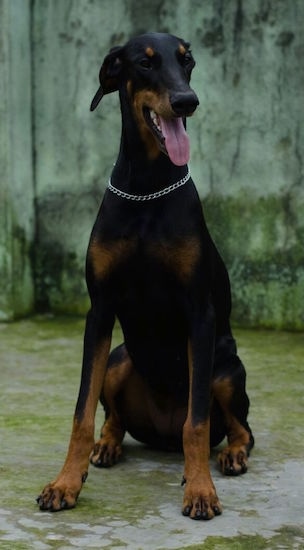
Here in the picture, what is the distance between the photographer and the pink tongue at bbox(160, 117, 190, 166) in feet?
13.3

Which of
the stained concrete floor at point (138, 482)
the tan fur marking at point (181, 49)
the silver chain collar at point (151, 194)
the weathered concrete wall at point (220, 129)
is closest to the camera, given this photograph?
the stained concrete floor at point (138, 482)

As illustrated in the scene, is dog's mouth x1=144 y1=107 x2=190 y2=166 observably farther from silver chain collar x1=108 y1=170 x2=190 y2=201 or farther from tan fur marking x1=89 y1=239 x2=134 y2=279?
tan fur marking x1=89 y1=239 x2=134 y2=279

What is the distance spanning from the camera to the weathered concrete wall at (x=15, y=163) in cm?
771

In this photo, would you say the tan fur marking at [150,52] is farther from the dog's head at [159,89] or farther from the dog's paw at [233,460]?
the dog's paw at [233,460]

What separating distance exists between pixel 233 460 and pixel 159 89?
1.56m

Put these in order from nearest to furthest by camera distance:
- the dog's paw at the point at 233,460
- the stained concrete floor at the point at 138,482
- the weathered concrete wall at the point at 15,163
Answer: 1. the stained concrete floor at the point at 138,482
2. the dog's paw at the point at 233,460
3. the weathered concrete wall at the point at 15,163

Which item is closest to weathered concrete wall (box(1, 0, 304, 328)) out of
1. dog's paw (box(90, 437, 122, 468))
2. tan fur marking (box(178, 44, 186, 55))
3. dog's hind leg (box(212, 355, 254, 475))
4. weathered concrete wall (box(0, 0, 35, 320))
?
weathered concrete wall (box(0, 0, 35, 320))

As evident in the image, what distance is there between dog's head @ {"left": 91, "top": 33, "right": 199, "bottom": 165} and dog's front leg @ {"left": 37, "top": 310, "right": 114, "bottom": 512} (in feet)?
2.43

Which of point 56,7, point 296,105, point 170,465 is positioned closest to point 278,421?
point 170,465

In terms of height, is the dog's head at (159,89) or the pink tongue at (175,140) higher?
the dog's head at (159,89)

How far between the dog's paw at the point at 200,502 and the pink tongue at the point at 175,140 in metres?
1.19

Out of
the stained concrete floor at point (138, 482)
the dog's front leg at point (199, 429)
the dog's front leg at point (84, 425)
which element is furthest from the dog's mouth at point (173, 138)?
the stained concrete floor at point (138, 482)

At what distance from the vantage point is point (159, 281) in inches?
169

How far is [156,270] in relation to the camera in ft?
14.0
